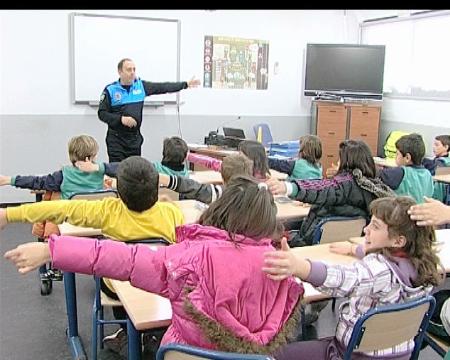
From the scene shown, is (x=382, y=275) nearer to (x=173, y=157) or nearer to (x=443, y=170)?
(x=173, y=157)

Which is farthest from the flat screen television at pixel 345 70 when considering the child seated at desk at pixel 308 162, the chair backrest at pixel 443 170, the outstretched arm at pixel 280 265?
the outstretched arm at pixel 280 265

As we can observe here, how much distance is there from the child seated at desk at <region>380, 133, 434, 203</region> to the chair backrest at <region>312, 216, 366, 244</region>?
635 mm

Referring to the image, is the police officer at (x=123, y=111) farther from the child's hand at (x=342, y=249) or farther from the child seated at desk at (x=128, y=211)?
the child's hand at (x=342, y=249)

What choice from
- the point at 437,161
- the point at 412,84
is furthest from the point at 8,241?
the point at 412,84

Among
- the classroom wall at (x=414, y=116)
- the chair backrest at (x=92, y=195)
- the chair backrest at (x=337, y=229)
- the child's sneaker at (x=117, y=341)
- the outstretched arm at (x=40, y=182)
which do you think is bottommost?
the child's sneaker at (x=117, y=341)

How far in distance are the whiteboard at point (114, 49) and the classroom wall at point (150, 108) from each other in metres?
0.08

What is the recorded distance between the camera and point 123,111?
15.1ft

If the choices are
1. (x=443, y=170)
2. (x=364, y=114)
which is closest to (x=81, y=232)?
(x=443, y=170)

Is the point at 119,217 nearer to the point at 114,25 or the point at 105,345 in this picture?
the point at 105,345

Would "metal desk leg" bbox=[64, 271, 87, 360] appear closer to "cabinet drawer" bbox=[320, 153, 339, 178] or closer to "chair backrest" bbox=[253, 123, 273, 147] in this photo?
"chair backrest" bbox=[253, 123, 273, 147]

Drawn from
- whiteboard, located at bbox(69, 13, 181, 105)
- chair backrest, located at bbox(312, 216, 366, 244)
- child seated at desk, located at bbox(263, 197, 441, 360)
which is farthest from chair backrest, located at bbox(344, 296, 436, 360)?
whiteboard, located at bbox(69, 13, 181, 105)

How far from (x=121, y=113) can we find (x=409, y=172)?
8.13ft

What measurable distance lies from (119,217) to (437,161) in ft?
12.5

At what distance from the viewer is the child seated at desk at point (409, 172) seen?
3.42 m
